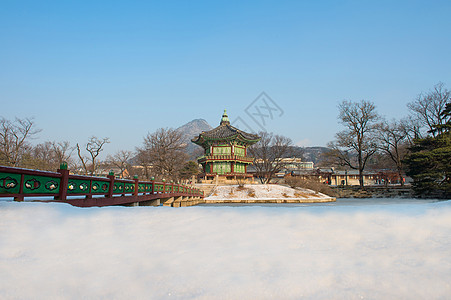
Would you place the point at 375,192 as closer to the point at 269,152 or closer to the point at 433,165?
the point at 433,165

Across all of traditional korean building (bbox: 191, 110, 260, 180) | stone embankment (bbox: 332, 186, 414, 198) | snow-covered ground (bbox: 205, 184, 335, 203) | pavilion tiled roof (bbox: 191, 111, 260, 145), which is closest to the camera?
snow-covered ground (bbox: 205, 184, 335, 203)

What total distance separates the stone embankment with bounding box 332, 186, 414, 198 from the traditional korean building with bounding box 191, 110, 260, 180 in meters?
13.1

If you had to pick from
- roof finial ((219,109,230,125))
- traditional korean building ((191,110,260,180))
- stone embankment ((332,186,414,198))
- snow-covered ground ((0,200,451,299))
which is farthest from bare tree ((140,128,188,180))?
snow-covered ground ((0,200,451,299))

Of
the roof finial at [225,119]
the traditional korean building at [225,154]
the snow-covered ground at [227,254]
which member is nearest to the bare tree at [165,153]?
the traditional korean building at [225,154]

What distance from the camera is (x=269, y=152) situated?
142ft

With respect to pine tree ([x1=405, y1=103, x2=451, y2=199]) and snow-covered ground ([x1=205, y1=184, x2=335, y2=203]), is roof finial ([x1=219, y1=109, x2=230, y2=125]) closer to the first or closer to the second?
snow-covered ground ([x1=205, y1=184, x2=335, y2=203])

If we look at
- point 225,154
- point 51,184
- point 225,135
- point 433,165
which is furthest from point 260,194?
point 51,184

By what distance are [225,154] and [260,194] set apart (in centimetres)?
1085

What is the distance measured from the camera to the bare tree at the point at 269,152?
4188 cm

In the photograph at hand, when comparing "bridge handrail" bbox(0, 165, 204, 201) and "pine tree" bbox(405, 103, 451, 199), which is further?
"pine tree" bbox(405, 103, 451, 199)

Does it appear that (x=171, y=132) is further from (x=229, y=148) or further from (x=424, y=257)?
(x=424, y=257)

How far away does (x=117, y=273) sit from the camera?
2.21 metres

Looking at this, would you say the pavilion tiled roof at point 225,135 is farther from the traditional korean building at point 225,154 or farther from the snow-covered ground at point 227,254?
the snow-covered ground at point 227,254

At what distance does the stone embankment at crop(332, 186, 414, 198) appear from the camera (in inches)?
1226
